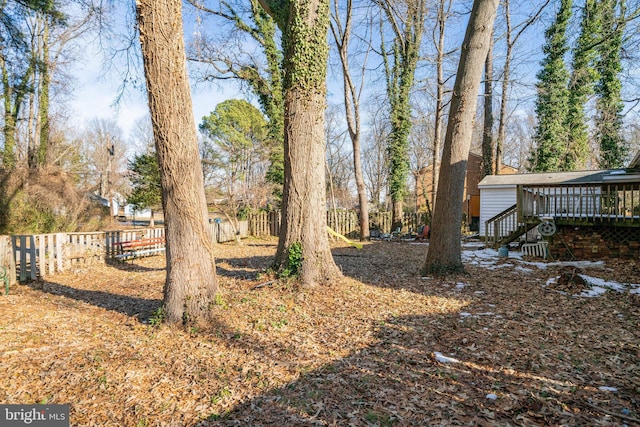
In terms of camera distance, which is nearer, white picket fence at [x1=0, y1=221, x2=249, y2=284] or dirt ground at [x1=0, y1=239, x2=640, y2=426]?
dirt ground at [x1=0, y1=239, x2=640, y2=426]

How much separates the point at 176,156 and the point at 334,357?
3.01 metres

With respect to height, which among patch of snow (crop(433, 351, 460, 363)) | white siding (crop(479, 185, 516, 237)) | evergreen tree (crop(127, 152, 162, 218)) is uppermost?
evergreen tree (crop(127, 152, 162, 218))

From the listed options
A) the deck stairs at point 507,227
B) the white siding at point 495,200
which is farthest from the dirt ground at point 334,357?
the white siding at point 495,200

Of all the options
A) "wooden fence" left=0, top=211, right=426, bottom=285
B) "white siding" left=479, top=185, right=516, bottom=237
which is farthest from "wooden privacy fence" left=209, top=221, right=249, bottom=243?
"white siding" left=479, top=185, right=516, bottom=237

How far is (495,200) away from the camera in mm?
15555

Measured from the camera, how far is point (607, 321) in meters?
4.48

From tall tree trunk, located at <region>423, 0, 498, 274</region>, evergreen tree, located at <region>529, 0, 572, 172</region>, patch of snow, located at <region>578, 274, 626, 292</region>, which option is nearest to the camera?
patch of snow, located at <region>578, 274, 626, 292</region>

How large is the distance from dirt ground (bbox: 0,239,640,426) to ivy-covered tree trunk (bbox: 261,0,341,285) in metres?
0.57

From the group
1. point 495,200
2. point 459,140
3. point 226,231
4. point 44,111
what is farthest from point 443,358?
point 44,111

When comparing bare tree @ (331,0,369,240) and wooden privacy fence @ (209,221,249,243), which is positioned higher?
bare tree @ (331,0,369,240)

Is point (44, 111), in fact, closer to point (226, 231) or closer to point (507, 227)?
point (226, 231)

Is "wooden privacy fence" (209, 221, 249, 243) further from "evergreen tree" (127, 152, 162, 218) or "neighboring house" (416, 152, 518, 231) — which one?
"neighboring house" (416, 152, 518, 231)

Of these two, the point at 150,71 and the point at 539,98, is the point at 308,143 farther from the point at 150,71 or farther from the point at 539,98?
the point at 539,98

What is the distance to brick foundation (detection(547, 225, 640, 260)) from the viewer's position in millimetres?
8258
